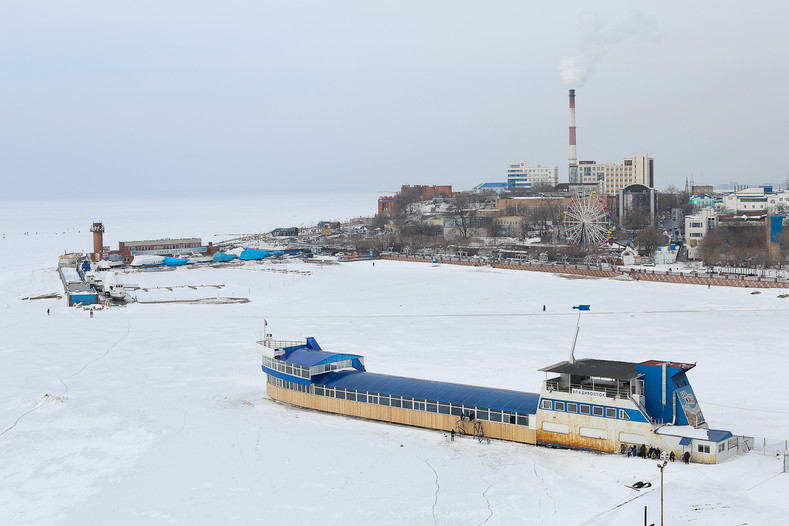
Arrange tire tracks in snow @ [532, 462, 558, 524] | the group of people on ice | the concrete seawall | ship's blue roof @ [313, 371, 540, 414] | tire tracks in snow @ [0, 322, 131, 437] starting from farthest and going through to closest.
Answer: the concrete seawall → tire tracks in snow @ [0, 322, 131, 437] → ship's blue roof @ [313, 371, 540, 414] → the group of people on ice → tire tracks in snow @ [532, 462, 558, 524]

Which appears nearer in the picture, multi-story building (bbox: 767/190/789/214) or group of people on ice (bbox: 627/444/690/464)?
group of people on ice (bbox: 627/444/690/464)

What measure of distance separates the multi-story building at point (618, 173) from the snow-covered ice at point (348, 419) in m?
115

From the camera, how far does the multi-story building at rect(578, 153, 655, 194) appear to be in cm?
17638

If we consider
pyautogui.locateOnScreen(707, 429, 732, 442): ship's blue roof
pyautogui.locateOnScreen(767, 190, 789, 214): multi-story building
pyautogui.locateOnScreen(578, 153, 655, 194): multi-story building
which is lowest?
pyautogui.locateOnScreen(707, 429, 732, 442): ship's blue roof

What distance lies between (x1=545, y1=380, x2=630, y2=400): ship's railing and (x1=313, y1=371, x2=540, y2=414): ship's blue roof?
102 centimetres

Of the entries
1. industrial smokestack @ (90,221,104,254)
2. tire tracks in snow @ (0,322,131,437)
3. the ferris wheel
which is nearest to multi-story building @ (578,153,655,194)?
the ferris wheel

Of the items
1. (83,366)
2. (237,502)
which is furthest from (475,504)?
(83,366)

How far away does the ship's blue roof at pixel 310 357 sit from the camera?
31.8m

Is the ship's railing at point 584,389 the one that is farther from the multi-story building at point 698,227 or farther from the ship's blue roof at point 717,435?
the multi-story building at point 698,227

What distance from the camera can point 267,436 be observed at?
2817 centimetres

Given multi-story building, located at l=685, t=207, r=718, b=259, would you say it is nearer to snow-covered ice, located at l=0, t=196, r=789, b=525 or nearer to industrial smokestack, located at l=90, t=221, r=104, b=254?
snow-covered ice, located at l=0, t=196, r=789, b=525

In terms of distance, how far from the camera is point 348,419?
3008 cm

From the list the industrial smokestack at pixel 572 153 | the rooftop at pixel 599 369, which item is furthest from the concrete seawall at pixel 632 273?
the industrial smokestack at pixel 572 153

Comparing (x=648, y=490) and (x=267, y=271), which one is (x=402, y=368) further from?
(x=267, y=271)
